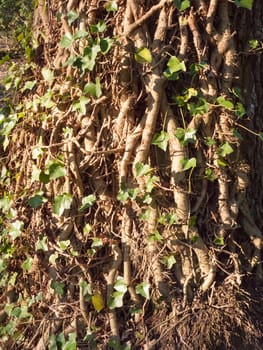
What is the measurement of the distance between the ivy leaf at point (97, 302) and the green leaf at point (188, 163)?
2.49 feet

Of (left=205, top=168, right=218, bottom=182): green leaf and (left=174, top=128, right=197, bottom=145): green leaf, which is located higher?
(left=174, top=128, right=197, bottom=145): green leaf

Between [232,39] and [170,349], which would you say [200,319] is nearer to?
[170,349]

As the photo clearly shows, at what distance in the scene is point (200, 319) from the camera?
2.37 m

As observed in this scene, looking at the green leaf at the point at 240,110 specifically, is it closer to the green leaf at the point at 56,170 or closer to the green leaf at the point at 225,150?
the green leaf at the point at 225,150

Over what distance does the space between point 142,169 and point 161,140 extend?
0.16 metres

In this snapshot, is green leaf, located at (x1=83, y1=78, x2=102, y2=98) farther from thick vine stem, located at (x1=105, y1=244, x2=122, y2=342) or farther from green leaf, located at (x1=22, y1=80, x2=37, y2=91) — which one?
thick vine stem, located at (x1=105, y1=244, x2=122, y2=342)

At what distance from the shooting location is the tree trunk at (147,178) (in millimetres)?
2312

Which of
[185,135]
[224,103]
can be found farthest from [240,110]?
[185,135]

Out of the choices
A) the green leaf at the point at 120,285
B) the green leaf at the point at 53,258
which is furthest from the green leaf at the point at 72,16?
the green leaf at the point at 120,285

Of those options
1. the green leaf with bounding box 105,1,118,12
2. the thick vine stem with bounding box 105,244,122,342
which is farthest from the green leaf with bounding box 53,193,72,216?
the green leaf with bounding box 105,1,118,12

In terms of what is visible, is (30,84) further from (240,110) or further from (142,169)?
(240,110)

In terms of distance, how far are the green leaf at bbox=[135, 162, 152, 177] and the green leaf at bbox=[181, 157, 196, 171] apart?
0.53 feet

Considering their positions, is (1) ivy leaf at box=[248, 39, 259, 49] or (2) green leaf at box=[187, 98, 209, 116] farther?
(1) ivy leaf at box=[248, 39, 259, 49]

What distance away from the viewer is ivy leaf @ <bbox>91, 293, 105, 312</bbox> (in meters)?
2.39
